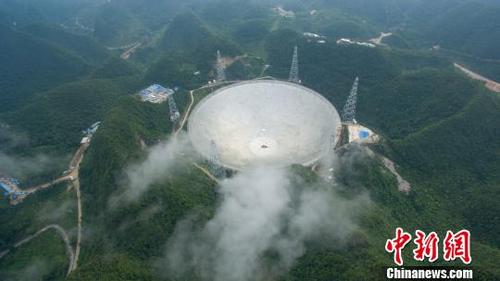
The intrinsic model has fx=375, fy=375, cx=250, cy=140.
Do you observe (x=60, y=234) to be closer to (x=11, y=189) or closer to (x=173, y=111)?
(x=11, y=189)

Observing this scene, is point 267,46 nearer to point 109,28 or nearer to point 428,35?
point 428,35

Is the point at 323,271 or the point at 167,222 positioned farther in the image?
the point at 167,222

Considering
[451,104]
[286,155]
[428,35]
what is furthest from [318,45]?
[428,35]

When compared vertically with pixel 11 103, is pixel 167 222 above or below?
below

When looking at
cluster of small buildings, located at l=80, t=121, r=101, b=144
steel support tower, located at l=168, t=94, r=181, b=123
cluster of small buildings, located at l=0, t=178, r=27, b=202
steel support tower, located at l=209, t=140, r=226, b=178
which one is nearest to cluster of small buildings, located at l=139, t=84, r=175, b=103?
steel support tower, located at l=168, t=94, r=181, b=123

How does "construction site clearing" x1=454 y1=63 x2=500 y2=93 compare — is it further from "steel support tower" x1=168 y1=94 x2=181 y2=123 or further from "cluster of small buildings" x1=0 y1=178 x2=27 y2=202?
"cluster of small buildings" x1=0 y1=178 x2=27 y2=202

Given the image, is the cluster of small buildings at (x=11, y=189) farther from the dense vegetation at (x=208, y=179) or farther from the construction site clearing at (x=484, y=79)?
the construction site clearing at (x=484, y=79)
